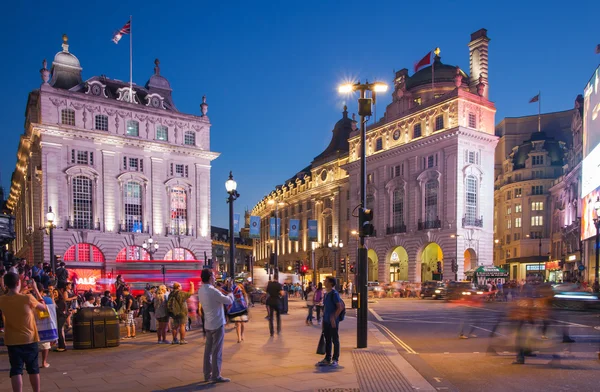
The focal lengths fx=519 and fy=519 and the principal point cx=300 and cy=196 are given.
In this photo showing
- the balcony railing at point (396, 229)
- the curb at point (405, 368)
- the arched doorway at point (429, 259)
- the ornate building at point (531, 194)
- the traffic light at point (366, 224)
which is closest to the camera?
the curb at point (405, 368)

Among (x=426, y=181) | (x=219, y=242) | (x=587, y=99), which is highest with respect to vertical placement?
(x=587, y=99)

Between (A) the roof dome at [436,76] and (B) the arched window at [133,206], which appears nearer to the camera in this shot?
(B) the arched window at [133,206]

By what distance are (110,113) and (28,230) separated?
60.1 ft

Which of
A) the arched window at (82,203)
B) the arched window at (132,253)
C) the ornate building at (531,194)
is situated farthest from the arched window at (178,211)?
the ornate building at (531,194)

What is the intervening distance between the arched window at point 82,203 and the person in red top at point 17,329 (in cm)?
5053

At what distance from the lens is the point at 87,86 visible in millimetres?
57312

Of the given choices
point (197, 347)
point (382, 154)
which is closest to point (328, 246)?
point (382, 154)

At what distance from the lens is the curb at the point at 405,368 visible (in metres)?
8.79

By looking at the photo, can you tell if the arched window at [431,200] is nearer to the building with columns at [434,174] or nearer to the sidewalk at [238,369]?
the building with columns at [434,174]

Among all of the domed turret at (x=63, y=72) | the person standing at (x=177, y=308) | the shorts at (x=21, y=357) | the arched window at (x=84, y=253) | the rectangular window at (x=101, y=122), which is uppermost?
the domed turret at (x=63, y=72)

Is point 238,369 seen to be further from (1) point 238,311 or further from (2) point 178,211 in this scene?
(2) point 178,211

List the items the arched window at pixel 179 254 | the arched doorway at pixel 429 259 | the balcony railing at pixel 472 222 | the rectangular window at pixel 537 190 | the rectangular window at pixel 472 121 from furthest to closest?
the rectangular window at pixel 537 190 → the arched doorway at pixel 429 259 → the arched window at pixel 179 254 → the rectangular window at pixel 472 121 → the balcony railing at pixel 472 222

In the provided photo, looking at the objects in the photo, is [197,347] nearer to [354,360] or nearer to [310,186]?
[354,360]

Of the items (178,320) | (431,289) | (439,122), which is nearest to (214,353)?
(178,320)
